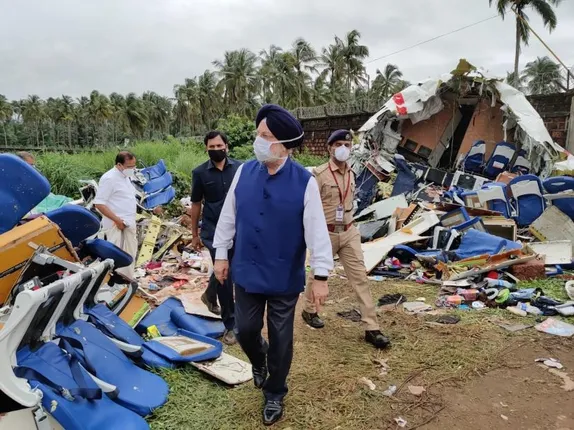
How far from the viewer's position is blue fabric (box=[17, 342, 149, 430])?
2.13 metres

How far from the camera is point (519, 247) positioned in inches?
224

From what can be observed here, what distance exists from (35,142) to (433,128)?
190 feet

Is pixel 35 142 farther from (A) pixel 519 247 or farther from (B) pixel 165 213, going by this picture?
(A) pixel 519 247

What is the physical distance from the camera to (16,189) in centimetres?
253

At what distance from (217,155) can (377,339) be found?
1.98m

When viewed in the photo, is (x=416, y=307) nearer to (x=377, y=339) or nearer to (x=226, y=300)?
(x=377, y=339)

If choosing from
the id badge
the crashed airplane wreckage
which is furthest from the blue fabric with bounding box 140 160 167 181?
the id badge

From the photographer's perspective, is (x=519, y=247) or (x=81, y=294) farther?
(x=519, y=247)

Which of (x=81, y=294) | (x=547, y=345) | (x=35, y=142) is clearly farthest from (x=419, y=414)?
(x=35, y=142)

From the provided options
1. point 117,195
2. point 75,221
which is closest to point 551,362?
point 75,221

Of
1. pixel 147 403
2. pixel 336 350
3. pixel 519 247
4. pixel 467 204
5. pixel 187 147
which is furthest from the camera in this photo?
pixel 187 147

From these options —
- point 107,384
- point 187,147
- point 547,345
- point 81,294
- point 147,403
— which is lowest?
point 547,345

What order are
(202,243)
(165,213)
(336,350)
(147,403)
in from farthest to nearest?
(165,213) → (202,243) → (336,350) → (147,403)

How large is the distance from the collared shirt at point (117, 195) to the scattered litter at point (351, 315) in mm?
2507
